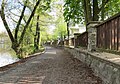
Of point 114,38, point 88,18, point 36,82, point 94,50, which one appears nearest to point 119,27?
point 114,38

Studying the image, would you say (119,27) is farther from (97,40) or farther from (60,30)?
(60,30)

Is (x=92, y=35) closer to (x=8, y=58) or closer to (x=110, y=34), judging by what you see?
(x=110, y=34)

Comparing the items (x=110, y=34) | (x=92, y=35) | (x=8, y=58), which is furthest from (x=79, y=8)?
(x=110, y=34)

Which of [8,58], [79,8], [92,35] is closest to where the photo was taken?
[92,35]

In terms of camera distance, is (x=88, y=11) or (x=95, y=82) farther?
(x=88, y=11)

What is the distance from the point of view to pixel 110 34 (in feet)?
27.3

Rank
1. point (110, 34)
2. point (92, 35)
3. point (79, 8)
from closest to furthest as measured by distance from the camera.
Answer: point (110, 34) → point (92, 35) → point (79, 8)

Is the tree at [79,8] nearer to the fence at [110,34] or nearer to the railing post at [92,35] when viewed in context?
the railing post at [92,35]

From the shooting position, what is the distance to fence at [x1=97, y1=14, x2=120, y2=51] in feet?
24.7

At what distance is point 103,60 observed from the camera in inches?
276

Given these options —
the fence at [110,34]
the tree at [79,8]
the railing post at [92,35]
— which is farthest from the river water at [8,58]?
the fence at [110,34]

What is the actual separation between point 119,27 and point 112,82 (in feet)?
6.63

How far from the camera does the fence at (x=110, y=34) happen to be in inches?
296

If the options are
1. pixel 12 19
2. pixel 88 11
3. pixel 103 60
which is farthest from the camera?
pixel 12 19
